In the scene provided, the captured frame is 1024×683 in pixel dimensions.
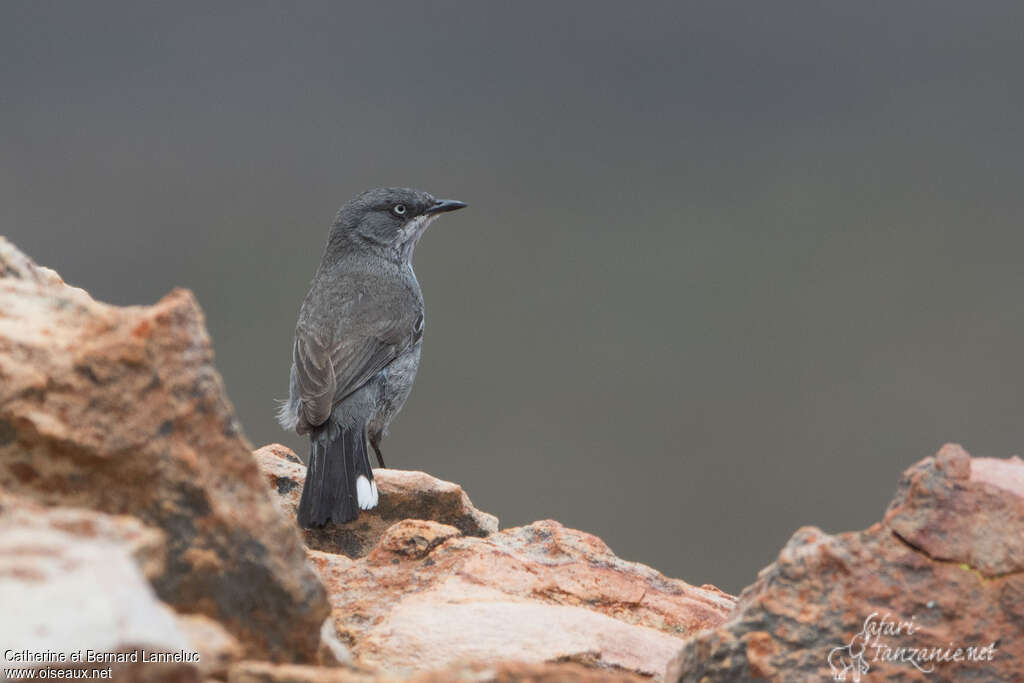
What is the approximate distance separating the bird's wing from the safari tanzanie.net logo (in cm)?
417

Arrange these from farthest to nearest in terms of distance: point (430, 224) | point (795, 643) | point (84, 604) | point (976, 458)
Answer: point (430, 224)
point (976, 458)
point (795, 643)
point (84, 604)

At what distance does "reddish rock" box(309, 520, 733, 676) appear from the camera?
3.16m

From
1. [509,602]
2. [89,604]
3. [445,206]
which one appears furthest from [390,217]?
[89,604]

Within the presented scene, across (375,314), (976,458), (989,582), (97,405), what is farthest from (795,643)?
(375,314)

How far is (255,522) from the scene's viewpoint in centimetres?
241

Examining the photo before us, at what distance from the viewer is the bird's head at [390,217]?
802 centimetres

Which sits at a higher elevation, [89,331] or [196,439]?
[89,331]

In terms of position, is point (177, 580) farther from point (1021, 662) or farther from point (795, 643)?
point (1021, 662)

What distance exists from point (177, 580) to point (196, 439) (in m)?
0.28

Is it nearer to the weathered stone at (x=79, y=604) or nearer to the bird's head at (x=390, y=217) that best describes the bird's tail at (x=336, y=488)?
the bird's head at (x=390, y=217)

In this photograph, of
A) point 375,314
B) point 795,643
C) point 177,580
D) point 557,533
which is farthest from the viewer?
point 375,314

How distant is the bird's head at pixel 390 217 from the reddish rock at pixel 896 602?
5.34 m

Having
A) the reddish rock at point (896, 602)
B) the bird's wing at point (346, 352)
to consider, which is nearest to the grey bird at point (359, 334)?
the bird's wing at point (346, 352)

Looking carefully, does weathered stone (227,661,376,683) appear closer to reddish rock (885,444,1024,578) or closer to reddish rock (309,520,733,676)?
reddish rock (309,520,733,676)
